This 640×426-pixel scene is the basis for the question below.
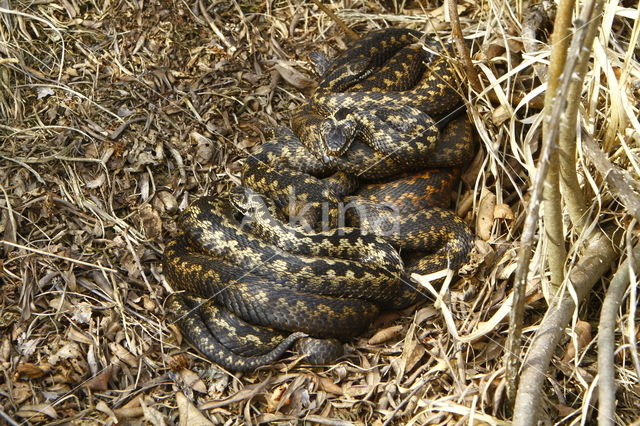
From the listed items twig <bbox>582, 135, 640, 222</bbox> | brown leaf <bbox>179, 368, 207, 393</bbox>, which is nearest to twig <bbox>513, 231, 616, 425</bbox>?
twig <bbox>582, 135, 640, 222</bbox>

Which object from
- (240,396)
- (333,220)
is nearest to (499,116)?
(333,220)

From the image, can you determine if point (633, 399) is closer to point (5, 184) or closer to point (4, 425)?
point (4, 425)

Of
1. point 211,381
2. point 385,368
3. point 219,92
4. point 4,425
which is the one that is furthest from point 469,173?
point 4,425

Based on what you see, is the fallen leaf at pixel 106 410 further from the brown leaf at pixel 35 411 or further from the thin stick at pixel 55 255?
the thin stick at pixel 55 255

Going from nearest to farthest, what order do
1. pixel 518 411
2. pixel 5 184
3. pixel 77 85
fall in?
pixel 518 411
pixel 5 184
pixel 77 85

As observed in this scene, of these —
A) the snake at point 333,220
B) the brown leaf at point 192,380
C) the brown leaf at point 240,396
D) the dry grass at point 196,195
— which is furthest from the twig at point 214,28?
the brown leaf at point 240,396

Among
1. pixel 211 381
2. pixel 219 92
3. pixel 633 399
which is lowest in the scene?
pixel 211 381

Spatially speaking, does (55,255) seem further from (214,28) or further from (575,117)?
(575,117)
